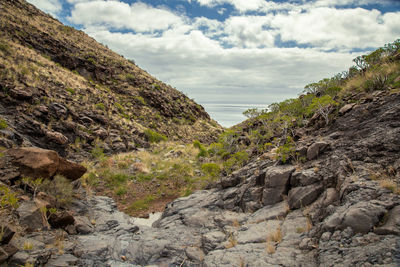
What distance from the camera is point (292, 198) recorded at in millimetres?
6816

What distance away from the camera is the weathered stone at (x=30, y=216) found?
6429 millimetres

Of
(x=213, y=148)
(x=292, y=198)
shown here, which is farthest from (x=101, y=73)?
(x=292, y=198)

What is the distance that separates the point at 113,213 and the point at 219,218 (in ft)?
18.1

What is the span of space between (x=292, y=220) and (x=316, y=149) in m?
3.09

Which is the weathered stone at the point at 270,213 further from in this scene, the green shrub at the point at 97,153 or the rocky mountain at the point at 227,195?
the green shrub at the point at 97,153

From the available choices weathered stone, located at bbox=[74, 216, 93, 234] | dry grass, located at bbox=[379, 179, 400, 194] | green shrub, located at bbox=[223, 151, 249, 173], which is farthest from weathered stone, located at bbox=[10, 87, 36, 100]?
dry grass, located at bbox=[379, 179, 400, 194]

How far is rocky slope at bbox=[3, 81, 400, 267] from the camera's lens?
4.20m

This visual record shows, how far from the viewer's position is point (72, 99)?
21.5 meters

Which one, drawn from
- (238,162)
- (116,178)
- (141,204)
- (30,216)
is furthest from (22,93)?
(238,162)

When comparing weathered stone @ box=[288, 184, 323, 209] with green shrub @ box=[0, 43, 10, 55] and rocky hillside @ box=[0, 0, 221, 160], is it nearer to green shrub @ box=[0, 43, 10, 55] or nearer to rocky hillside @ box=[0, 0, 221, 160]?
rocky hillside @ box=[0, 0, 221, 160]

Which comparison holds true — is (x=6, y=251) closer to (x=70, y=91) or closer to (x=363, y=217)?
(x=363, y=217)

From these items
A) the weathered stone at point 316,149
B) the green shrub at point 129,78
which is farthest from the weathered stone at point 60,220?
the green shrub at point 129,78

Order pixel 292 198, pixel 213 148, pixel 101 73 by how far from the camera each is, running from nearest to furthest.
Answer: pixel 292 198, pixel 213 148, pixel 101 73

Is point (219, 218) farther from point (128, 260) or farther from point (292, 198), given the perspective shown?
point (128, 260)
